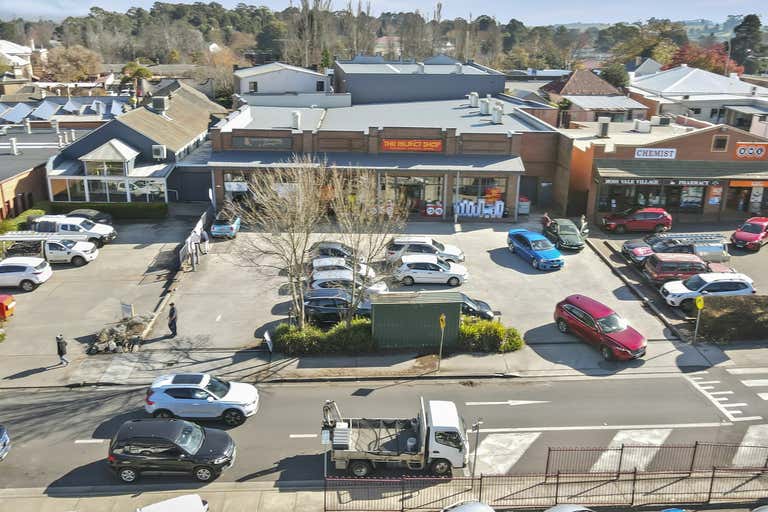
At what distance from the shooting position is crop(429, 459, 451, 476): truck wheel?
1875 cm

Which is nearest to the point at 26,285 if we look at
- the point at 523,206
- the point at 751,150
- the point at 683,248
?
the point at 523,206

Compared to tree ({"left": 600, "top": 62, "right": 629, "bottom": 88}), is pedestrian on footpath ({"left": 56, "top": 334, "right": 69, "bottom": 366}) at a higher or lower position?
lower

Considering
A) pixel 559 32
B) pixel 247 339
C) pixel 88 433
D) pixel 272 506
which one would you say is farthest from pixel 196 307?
pixel 559 32

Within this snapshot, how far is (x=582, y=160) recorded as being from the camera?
44.8 meters

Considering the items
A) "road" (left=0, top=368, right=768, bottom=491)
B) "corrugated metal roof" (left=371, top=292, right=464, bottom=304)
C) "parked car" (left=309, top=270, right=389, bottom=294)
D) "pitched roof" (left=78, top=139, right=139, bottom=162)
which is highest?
"pitched roof" (left=78, top=139, right=139, bottom=162)

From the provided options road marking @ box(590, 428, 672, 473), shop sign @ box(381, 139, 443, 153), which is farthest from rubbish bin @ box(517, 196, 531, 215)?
road marking @ box(590, 428, 672, 473)

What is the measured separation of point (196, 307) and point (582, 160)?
27497 millimetres

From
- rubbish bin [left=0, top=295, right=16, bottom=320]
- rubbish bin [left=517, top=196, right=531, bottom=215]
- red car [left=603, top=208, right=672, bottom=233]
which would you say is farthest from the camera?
rubbish bin [left=517, top=196, right=531, bottom=215]

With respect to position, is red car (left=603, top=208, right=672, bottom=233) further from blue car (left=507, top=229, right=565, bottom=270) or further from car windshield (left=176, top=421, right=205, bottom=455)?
car windshield (left=176, top=421, right=205, bottom=455)

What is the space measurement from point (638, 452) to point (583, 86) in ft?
188

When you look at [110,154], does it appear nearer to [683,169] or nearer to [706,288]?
[706,288]

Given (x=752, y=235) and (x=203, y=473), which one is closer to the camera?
(x=203, y=473)

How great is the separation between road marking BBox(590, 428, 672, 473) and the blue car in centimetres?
1410

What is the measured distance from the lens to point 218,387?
21.8m
